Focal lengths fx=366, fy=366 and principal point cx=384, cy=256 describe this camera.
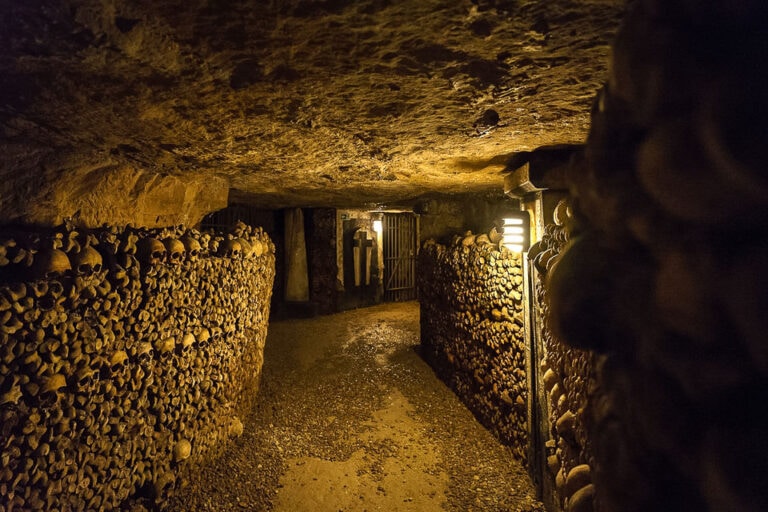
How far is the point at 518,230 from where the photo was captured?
10.6ft

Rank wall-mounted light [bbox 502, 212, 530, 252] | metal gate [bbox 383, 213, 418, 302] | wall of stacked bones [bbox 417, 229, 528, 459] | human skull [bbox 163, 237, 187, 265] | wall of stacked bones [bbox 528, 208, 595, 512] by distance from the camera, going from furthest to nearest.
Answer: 1. metal gate [bbox 383, 213, 418, 302]
2. wall of stacked bones [bbox 417, 229, 528, 459]
3. wall-mounted light [bbox 502, 212, 530, 252]
4. human skull [bbox 163, 237, 187, 265]
5. wall of stacked bones [bbox 528, 208, 595, 512]

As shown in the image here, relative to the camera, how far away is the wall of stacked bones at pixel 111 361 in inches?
72.2

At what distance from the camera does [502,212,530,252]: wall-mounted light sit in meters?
3.22

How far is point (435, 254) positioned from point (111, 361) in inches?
150

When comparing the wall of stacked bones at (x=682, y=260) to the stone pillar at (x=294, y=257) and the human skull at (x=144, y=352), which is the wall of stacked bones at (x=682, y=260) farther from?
the stone pillar at (x=294, y=257)

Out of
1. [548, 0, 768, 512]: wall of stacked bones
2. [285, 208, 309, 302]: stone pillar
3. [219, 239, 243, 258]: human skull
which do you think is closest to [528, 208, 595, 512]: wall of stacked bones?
[548, 0, 768, 512]: wall of stacked bones

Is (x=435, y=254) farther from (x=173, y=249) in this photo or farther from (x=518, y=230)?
(x=173, y=249)

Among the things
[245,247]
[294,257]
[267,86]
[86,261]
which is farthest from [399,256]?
[267,86]

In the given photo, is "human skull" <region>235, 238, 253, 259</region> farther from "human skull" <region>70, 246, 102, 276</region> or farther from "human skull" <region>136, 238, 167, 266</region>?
"human skull" <region>70, 246, 102, 276</region>

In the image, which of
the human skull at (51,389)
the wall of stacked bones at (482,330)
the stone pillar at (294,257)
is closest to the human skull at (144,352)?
the human skull at (51,389)

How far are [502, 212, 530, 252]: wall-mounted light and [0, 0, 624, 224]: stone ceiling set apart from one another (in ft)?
1.96

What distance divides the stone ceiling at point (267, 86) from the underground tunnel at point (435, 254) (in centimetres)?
1

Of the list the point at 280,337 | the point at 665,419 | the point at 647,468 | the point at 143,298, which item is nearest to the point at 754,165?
the point at 665,419

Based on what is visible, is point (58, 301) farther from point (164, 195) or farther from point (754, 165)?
→ point (754, 165)
